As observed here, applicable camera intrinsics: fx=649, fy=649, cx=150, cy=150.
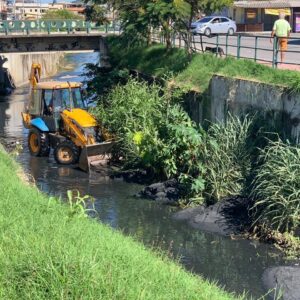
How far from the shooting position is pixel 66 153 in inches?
862

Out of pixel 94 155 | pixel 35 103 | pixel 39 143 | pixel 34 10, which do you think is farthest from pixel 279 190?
pixel 34 10

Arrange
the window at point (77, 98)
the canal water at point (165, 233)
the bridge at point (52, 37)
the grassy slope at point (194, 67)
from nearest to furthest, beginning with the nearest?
the canal water at point (165, 233) < the grassy slope at point (194, 67) < the window at point (77, 98) < the bridge at point (52, 37)

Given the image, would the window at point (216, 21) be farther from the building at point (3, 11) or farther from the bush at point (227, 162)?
the building at point (3, 11)

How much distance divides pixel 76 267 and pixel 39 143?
15983 mm

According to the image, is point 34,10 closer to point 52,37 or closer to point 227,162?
point 52,37

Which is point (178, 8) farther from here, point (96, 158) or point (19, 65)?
point (19, 65)

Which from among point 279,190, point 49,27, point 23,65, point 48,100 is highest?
point 49,27

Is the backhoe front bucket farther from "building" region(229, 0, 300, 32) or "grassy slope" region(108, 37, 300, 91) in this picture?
"building" region(229, 0, 300, 32)

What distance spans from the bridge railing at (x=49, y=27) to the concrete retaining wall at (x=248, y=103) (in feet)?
67.4

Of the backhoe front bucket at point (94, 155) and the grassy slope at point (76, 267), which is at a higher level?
the grassy slope at point (76, 267)

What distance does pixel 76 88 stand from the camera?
74.0ft

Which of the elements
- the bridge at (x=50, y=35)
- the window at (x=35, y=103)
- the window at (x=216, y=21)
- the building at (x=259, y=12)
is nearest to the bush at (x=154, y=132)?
the window at (x=35, y=103)

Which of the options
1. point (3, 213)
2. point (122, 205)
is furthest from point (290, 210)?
point (3, 213)

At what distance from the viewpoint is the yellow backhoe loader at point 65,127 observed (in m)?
21.1
